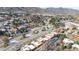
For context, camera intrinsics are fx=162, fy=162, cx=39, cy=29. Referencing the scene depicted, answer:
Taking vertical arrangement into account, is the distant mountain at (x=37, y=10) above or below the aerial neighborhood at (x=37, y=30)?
above

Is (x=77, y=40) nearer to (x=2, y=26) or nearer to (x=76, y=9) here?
(x=76, y=9)

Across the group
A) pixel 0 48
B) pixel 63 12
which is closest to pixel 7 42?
pixel 0 48

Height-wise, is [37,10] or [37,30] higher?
[37,10]

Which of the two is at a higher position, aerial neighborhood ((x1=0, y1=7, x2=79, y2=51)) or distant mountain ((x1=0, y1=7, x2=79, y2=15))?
distant mountain ((x1=0, y1=7, x2=79, y2=15))
